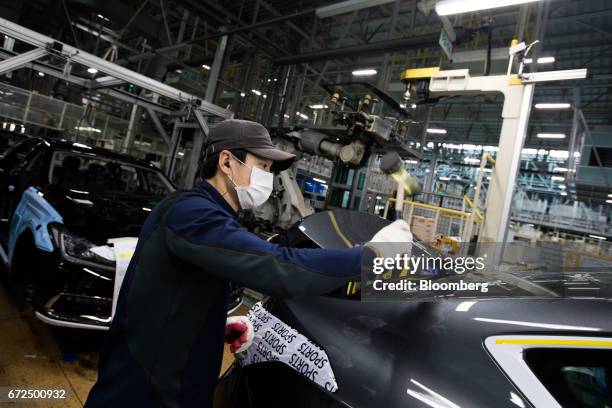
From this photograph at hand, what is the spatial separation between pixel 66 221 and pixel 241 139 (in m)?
2.37

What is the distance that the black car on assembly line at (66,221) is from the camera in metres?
2.55

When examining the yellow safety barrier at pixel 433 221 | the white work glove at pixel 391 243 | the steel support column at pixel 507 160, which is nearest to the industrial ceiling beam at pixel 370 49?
the steel support column at pixel 507 160

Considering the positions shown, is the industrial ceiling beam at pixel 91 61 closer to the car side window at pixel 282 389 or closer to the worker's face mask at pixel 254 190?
the worker's face mask at pixel 254 190

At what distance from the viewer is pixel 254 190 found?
4.33 ft

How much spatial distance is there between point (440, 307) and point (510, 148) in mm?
3651

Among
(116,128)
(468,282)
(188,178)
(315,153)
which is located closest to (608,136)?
(315,153)

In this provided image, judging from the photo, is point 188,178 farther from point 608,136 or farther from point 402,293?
point 608,136

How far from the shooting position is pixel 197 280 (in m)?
1.08

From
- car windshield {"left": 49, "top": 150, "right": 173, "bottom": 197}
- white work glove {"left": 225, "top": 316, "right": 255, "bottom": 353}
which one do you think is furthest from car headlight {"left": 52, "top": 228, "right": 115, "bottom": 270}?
white work glove {"left": 225, "top": 316, "right": 255, "bottom": 353}

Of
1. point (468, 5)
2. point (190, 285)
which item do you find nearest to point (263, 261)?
point (190, 285)

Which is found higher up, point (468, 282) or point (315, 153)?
point (315, 153)

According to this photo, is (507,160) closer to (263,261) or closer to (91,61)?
(263,261)

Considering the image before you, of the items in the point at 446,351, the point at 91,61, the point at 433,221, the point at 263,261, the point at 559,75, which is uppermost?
the point at 559,75

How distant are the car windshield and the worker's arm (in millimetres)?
3435
